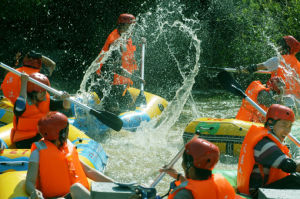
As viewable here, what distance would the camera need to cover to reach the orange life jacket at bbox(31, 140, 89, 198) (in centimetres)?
363

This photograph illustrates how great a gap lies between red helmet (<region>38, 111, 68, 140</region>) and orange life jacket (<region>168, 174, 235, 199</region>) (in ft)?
3.75

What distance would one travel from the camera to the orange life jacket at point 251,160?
3701mm

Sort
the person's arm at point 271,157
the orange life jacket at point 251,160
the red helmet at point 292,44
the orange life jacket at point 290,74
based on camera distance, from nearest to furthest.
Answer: the person's arm at point 271,157
the orange life jacket at point 251,160
the orange life jacket at point 290,74
the red helmet at point 292,44

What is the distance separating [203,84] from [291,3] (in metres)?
3.38

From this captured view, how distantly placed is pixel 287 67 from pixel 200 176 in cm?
420

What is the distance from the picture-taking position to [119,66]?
7410 millimetres

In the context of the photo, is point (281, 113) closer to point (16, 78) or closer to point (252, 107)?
point (252, 107)

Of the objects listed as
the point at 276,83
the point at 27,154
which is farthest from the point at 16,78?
the point at 276,83

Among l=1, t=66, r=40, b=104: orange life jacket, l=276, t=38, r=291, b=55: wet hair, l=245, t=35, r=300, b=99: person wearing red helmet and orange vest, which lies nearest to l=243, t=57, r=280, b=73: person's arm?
l=245, t=35, r=300, b=99: person wearing red helmet and orange vest

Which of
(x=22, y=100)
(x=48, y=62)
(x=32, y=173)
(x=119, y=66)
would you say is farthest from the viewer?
(x=119, y=66)

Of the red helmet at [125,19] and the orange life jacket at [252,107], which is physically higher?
the red helmet at [125,19]

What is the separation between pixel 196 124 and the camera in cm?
652

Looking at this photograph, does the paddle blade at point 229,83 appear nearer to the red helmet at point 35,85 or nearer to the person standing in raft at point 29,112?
the person standing in raft at point 29,112

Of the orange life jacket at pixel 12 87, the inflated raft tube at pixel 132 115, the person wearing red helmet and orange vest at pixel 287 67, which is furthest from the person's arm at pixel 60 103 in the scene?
the person wearing red helmet and orange vest at pixel 287 67
